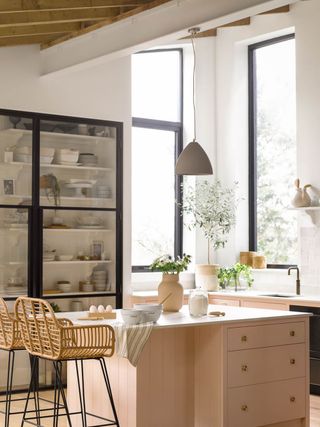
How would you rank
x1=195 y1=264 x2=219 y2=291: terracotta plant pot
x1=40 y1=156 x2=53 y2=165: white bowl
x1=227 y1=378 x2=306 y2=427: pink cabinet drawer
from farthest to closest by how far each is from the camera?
1. x1=195 y1=264 x2=219 y2=291: terracotta plant pot
2. x1=40 y1=156 x2=53 y2=165: white bowl
3. x1=227 y1=378 x2=306 y2=427: pink cabinet drawer

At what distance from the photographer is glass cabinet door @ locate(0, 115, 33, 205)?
6.78 m

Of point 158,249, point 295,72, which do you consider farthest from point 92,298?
point 295,72

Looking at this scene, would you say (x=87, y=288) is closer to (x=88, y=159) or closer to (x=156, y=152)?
(x=88, y=159)

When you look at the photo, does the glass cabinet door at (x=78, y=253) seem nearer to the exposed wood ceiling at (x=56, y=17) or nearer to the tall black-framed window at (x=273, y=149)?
the exposed wood ceiling at (x=56, y=17)

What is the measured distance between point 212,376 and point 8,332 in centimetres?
130

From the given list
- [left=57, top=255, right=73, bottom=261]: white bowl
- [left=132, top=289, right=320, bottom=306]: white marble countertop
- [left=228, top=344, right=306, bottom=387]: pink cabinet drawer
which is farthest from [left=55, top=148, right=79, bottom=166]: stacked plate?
[left=228, top=344, right=306, bottom=387]: pink cabinet drawer

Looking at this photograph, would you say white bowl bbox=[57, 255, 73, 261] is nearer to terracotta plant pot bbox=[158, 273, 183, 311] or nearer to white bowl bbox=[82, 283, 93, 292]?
white bowl bbox=[82, 283, 93, 292]

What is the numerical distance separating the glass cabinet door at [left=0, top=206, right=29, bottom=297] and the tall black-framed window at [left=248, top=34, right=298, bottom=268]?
8.47ft

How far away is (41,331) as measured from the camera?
14.4 feet

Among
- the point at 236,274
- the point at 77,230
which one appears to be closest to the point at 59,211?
the point at 77,230

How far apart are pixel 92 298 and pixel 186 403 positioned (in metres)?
2.42

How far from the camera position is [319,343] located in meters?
6.46

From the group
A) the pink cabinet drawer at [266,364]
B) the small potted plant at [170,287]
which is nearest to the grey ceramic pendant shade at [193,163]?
the small potted plant at [170,287]

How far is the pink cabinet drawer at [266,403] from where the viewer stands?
484 cm
